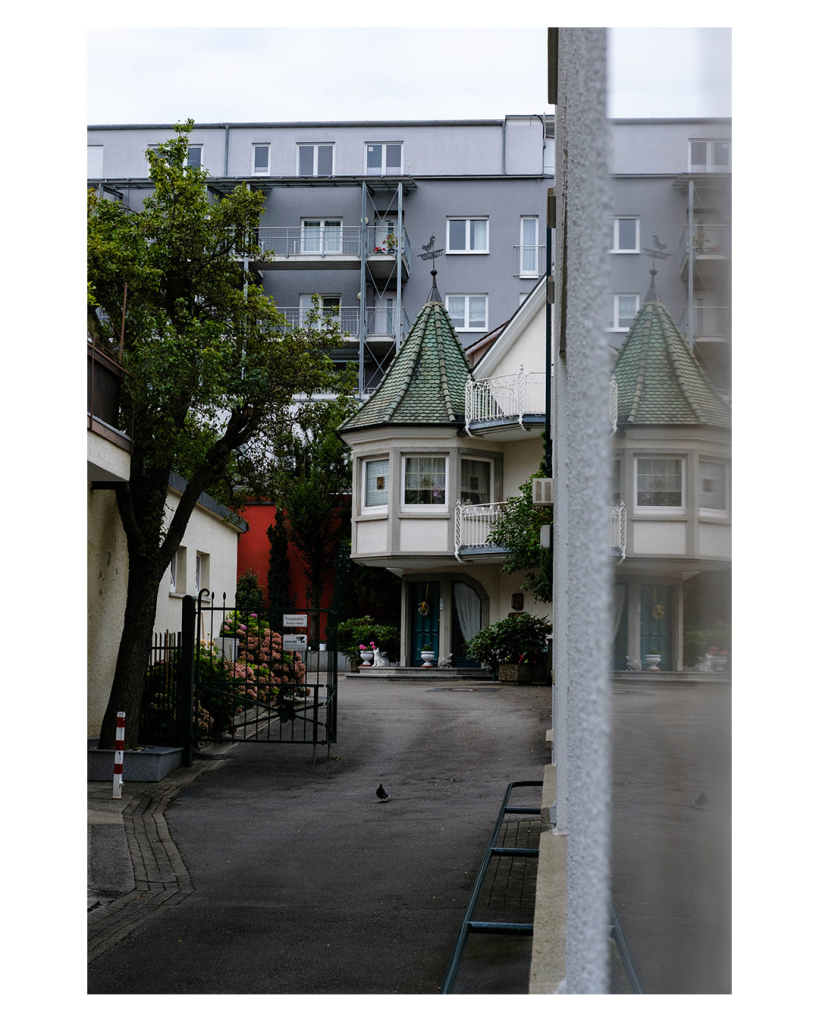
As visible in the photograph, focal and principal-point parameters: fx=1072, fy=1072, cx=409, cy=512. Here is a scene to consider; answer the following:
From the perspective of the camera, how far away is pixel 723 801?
127cm

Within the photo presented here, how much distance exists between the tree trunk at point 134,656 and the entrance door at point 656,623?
33.4 ft

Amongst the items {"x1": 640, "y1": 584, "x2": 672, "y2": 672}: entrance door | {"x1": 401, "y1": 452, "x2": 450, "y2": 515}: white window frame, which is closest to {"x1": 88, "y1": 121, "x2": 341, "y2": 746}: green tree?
{"x1": 640, "y1": 584, "x2": 672, "y2": 672}: entrance door

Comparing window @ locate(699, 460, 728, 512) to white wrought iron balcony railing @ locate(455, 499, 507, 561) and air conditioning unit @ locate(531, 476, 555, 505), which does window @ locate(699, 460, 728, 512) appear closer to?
air conditioning unit @ locate(531, 476, 555, 505)

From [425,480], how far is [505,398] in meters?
2.74

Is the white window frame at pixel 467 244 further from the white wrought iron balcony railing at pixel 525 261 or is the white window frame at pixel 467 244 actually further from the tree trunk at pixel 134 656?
the tree trunk at pixel 134 656

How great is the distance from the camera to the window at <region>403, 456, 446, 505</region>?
25844 mm

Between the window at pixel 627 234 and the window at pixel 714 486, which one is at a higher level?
the window at pixel 627 234

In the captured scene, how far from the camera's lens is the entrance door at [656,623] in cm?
143

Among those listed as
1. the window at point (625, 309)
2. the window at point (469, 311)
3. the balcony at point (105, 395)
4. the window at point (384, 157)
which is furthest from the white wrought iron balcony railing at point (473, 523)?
the window at point (625, 309)
